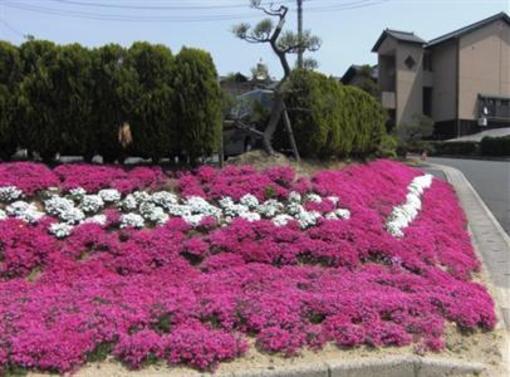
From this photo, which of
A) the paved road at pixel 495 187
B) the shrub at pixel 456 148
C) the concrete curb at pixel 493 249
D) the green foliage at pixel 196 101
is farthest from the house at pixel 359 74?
the green foliage at pixel 196 101

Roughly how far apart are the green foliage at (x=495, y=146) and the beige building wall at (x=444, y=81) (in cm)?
943

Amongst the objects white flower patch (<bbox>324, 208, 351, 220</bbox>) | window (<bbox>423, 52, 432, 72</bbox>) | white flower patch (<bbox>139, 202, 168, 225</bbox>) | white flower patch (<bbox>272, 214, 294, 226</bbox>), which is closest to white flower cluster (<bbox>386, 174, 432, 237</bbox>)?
white flower patch (<bbox>324, 208, 351, 220</bbox>)

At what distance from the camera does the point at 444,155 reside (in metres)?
41.5

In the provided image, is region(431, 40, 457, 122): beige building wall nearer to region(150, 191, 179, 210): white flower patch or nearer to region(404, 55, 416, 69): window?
region(404, 55, 416, 69): window

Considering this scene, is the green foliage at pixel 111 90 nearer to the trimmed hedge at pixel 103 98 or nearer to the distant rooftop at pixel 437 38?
the trimmed hedge at pixel 103 98

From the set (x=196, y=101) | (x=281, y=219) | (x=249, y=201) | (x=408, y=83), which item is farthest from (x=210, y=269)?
(x=408, y=83)

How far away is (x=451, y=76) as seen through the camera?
48.2 m

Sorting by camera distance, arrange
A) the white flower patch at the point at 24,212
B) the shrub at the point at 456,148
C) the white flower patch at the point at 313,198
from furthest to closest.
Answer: the shrub at the point at 456,148
the white flower patch at the point at 313,198
the white flower patch at the point at 24,212

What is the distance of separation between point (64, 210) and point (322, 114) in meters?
5.99

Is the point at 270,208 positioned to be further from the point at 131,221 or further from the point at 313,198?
the point at 131,221

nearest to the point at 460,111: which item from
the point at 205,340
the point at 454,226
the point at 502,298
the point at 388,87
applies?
the point at 388,87

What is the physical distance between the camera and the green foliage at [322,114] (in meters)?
11.5

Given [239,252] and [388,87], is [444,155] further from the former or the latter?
[239,252]

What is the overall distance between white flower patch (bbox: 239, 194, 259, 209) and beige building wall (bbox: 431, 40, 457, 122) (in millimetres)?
42619
